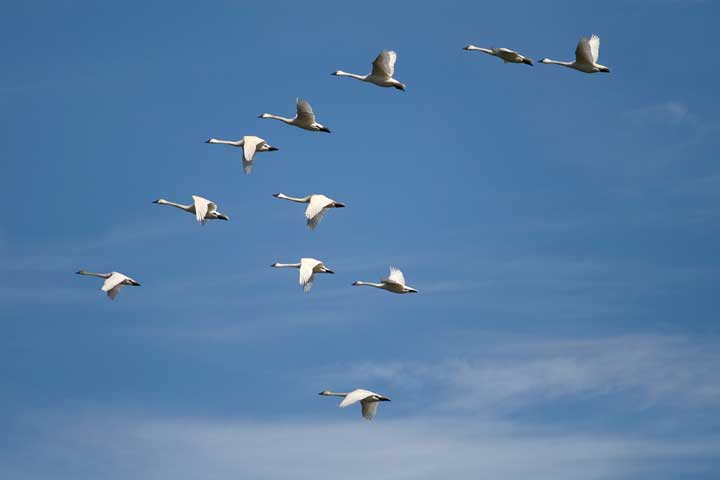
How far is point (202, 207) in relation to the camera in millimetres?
79688

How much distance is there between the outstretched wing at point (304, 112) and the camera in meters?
79.9

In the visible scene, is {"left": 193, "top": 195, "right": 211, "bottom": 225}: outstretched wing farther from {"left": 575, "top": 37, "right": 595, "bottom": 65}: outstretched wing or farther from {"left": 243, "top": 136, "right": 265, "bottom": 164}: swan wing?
{"left": 575, "top": 37, "right": 595, "bottom": 65}: outstretched wing

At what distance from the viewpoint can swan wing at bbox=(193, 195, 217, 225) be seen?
258ft

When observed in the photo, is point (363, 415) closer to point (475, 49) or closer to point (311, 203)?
point (311, 203)

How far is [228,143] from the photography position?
89.6 meters

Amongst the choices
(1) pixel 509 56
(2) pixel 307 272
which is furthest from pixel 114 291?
Result: (1) pixel 509 56

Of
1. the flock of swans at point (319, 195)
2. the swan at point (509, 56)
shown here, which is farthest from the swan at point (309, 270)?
the swan at point (509, 56)

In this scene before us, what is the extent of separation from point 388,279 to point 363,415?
7.55 m

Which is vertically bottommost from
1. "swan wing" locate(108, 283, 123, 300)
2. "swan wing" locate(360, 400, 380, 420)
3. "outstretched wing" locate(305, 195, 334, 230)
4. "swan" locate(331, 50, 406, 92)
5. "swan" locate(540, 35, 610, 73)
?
"swan wing" locate(360, 400, 380, 420)

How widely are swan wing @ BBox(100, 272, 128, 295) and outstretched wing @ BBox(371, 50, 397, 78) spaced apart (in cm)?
1466

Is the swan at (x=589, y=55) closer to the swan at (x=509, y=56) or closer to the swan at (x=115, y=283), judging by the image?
the swan at (x=509, y=56)

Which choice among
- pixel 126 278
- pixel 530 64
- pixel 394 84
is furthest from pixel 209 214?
pixel 530 64

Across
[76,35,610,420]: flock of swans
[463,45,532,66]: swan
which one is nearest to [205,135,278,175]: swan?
[76,35,610,420]: flock of swans

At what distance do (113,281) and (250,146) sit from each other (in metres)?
8.82
